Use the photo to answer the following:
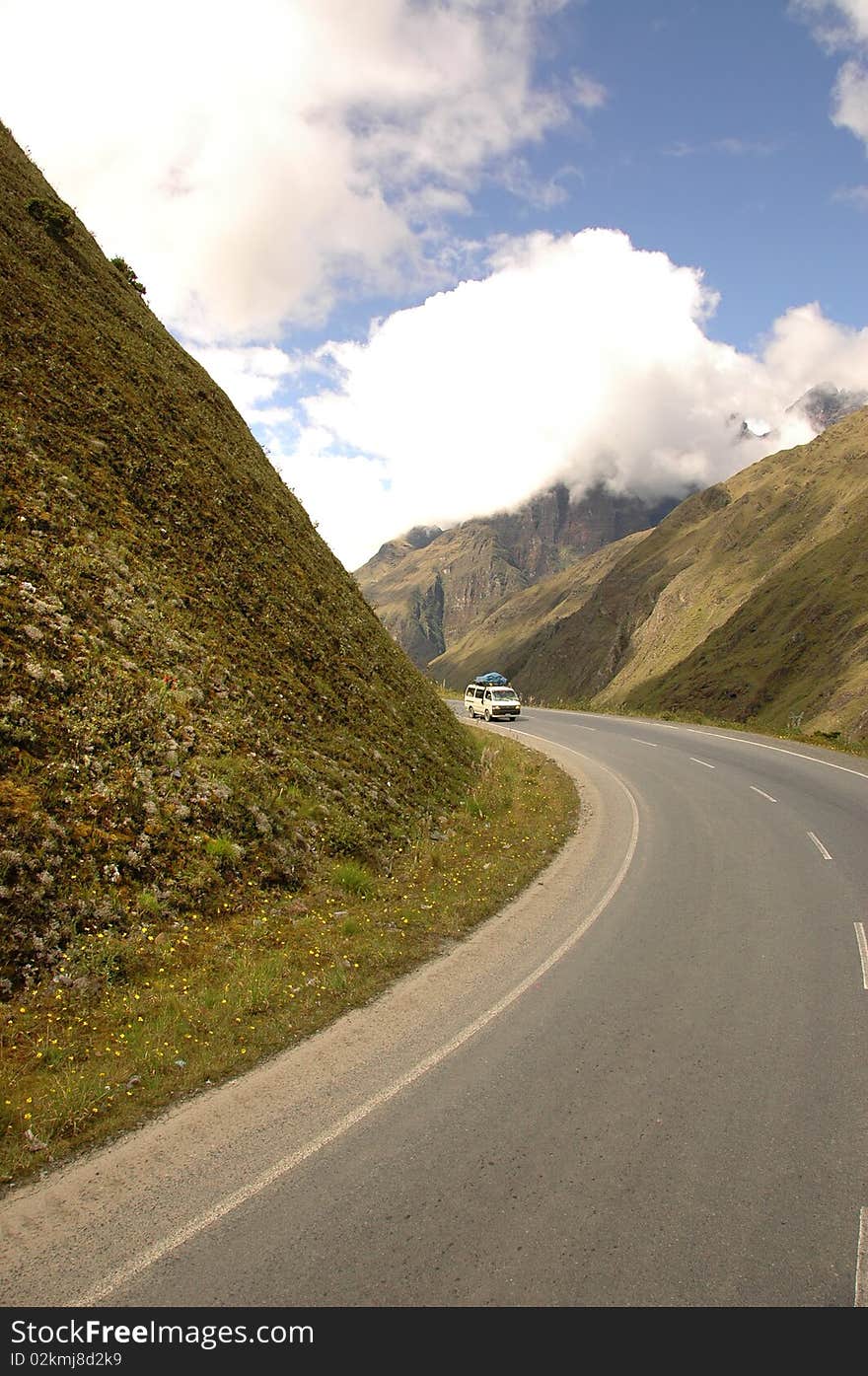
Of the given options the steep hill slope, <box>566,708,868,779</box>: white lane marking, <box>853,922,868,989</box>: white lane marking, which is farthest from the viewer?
the steep hill slope

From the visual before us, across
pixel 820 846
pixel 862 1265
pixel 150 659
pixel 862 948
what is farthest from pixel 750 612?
pixel 862 1265

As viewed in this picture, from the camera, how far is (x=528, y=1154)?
5.26 metres

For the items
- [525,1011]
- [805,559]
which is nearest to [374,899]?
[525,1011]

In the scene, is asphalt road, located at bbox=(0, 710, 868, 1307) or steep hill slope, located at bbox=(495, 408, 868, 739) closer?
asphalt road, located at bbox=(0, 710, 868, 1307)

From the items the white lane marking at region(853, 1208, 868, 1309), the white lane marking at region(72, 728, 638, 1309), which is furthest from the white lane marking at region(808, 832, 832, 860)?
the white lane marking at region(853, 1208, 868, 1309)

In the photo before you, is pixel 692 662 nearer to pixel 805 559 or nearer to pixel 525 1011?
pixel 805 559

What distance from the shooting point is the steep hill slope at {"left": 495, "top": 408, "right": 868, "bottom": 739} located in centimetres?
7779

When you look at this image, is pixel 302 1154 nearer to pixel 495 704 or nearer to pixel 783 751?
pixel 783 751

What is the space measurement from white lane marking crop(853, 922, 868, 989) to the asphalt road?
6 cm

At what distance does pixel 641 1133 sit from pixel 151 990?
493 centimetres

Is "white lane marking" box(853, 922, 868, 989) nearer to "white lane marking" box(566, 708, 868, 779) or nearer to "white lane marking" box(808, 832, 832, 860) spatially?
"white lane marking" box(808, 832, 832, 860)

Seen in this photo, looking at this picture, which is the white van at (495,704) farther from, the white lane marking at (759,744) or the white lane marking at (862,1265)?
the white lane marking at (862,1265)

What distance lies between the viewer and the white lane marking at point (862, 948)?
8.34 meters
